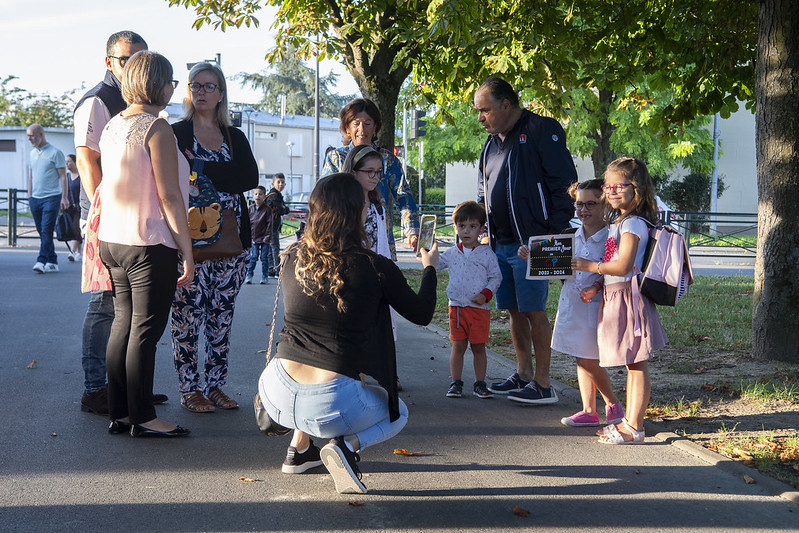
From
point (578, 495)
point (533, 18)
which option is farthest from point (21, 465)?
point (533, 18)

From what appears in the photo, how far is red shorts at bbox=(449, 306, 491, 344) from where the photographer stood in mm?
6199

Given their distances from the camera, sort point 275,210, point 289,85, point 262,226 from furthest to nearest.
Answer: point 289,85
point 275,210
point 262,226

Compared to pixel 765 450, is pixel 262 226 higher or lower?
higher

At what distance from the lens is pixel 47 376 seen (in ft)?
21.5

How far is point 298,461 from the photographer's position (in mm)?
4320

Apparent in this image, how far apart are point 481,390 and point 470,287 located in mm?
764

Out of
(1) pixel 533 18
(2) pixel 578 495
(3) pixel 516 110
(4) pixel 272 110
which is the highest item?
(4) pixel 272 110

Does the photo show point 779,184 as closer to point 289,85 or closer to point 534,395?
point 534,395

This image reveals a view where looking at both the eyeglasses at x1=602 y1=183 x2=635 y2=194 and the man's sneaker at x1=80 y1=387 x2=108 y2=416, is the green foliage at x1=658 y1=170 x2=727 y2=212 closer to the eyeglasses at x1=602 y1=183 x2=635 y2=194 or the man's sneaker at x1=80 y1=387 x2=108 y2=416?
the eyeglasses at x1=602 y1=183 x2=635 y2=194

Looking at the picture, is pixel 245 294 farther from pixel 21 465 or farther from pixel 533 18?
pixel 21 465

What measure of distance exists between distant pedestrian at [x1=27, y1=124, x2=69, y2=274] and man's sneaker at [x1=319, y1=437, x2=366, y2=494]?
1197 cm

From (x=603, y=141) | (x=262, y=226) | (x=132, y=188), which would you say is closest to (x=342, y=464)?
(x=132, y=188)

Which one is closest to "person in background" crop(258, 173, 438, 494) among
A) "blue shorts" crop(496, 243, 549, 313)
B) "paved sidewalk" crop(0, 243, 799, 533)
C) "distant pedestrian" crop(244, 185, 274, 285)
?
"paved sidewalk" crop(0, 243, 799, 533)

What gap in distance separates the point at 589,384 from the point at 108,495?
296cm
